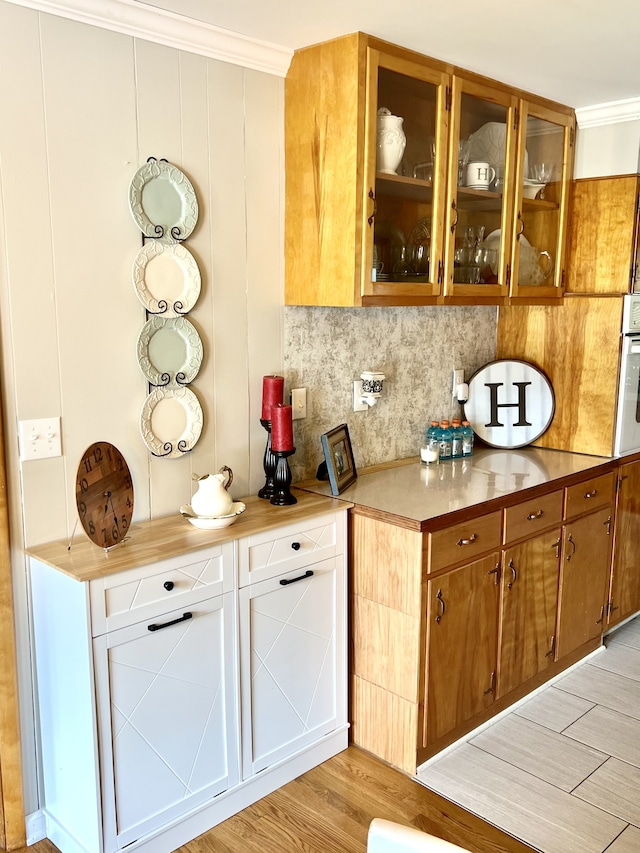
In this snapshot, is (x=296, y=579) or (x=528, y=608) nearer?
(x=296, y=579)

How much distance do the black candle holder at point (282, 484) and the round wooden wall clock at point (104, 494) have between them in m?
0.54

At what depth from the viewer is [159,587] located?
196 cm

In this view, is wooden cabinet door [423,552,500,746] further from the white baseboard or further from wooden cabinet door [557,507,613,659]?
the white baseboard

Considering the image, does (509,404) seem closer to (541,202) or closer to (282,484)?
(541,202)

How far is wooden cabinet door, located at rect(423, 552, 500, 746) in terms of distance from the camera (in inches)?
94.1

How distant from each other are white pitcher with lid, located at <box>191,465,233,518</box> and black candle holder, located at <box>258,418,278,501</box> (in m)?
0.28

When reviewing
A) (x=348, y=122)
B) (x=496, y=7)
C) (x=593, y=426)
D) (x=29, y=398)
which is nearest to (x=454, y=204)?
(x=348, y=122)

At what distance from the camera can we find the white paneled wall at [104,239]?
1.94 m

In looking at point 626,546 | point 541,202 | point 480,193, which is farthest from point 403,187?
point 626,546

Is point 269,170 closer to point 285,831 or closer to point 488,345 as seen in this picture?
point 488,345

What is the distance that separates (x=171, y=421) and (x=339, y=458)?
62 centimetres

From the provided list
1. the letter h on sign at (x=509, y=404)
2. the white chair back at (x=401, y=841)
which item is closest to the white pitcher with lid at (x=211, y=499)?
the white chair back at (x=401, y=841)

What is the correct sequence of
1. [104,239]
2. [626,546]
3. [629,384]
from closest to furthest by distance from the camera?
[104,239] → [629,384] → [626,546]

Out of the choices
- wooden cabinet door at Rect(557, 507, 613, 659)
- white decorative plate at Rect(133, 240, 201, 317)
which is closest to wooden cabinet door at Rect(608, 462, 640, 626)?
wooden cabinet door at Rect(557, 507, 613, 659)
